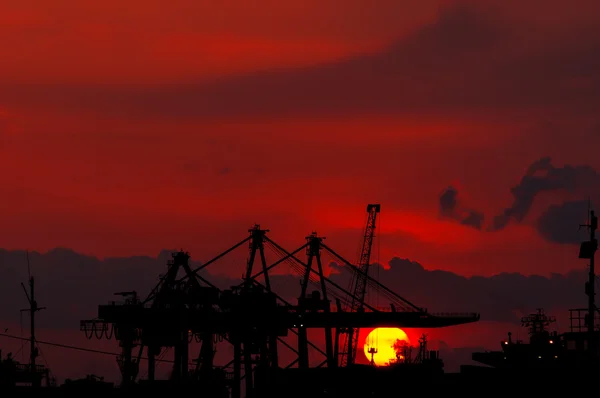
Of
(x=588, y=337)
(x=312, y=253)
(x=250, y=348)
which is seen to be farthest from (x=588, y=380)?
(x=312, y=253)

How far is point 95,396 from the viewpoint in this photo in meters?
92.6

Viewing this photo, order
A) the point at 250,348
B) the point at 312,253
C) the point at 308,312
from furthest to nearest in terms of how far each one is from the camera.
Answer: the point at 312,253 < the point at 308,312 < the point at 250,348

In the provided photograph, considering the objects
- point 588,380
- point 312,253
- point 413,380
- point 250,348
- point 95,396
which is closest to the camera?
point 588,380

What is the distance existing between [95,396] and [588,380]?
4095cm

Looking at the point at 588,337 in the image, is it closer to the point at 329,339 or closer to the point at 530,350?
the point at 530,350

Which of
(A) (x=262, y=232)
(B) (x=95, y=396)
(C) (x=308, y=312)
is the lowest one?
(B) (x=95, y=396)

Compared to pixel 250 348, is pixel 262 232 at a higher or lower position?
higher

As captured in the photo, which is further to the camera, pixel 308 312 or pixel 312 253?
pixel 312 253

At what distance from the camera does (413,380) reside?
71.2 meters

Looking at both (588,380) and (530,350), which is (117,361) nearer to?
(530,350)

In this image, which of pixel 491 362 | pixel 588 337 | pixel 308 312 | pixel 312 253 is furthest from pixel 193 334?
pixel 588 337

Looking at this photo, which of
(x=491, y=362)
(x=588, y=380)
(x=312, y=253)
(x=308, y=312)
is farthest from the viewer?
(x=312, y=253)

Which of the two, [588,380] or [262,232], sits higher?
[262,232]

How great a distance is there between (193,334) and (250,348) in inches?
268
